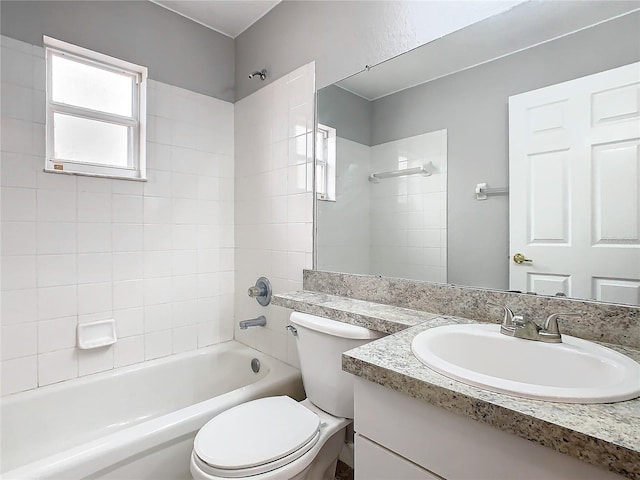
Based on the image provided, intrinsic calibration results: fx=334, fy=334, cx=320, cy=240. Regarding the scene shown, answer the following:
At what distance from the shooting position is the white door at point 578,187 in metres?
0.93

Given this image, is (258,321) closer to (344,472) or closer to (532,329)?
(344,472)

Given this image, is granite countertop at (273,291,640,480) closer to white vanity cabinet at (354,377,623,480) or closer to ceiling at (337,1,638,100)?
white vanity cabinet at (354,377,623,480)

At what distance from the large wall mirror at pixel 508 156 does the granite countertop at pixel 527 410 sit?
32 centimetres

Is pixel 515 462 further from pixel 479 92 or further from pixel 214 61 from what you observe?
pixel 214 61

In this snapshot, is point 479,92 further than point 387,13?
No

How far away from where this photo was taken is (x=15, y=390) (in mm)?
1558

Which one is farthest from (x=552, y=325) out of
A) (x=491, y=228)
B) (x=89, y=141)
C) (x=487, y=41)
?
(x=89, y=141)

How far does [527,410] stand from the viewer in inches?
22.5

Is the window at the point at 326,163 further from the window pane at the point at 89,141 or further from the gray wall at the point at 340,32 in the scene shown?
the window pane at the point at 89,141

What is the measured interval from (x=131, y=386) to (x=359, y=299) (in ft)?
4.41

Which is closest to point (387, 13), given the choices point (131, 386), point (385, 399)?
point (385, 399)

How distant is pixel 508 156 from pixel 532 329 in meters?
0.59

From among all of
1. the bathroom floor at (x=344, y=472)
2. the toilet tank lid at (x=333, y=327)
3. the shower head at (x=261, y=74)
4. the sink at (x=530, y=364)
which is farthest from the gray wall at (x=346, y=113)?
the bathroom floor at (x=344, y=472)

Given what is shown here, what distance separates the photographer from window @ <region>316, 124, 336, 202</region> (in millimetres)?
1733
